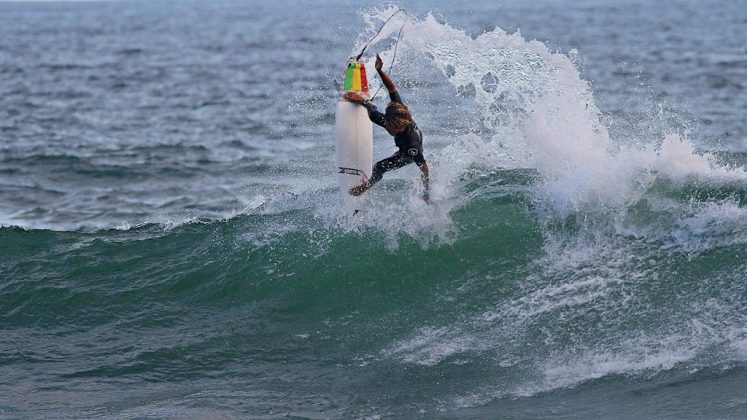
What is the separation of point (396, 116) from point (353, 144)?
79 cm

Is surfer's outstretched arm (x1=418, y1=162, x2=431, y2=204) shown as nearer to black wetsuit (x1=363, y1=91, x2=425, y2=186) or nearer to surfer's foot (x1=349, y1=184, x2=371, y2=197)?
black wetsuit (x1=363, y1=91, x2=425, y2=186)

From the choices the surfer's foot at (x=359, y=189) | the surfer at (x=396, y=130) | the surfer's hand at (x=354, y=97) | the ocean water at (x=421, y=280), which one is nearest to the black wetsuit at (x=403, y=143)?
the surfer at (x=396, y=130)

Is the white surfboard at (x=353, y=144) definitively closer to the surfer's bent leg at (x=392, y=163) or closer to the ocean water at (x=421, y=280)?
the surfer's bent leg at (x=392, y=163)

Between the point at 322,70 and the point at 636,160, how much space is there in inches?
1068

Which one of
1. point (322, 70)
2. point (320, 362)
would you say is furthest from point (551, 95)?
point (322, 70)

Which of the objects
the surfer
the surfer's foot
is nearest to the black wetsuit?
the surfer

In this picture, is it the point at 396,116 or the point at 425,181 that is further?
the point at 425,181

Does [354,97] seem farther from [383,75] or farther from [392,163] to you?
[392,163]

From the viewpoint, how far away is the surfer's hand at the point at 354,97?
13.0 m

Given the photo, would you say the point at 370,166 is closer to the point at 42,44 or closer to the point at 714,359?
the point at 714,359

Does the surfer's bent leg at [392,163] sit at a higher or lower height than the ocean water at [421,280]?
higher

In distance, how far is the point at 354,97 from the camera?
13.0 metres

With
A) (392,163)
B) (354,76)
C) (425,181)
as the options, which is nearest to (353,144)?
(392,163)

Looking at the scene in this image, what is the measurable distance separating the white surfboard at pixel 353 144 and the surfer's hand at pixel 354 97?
5 centimetres
